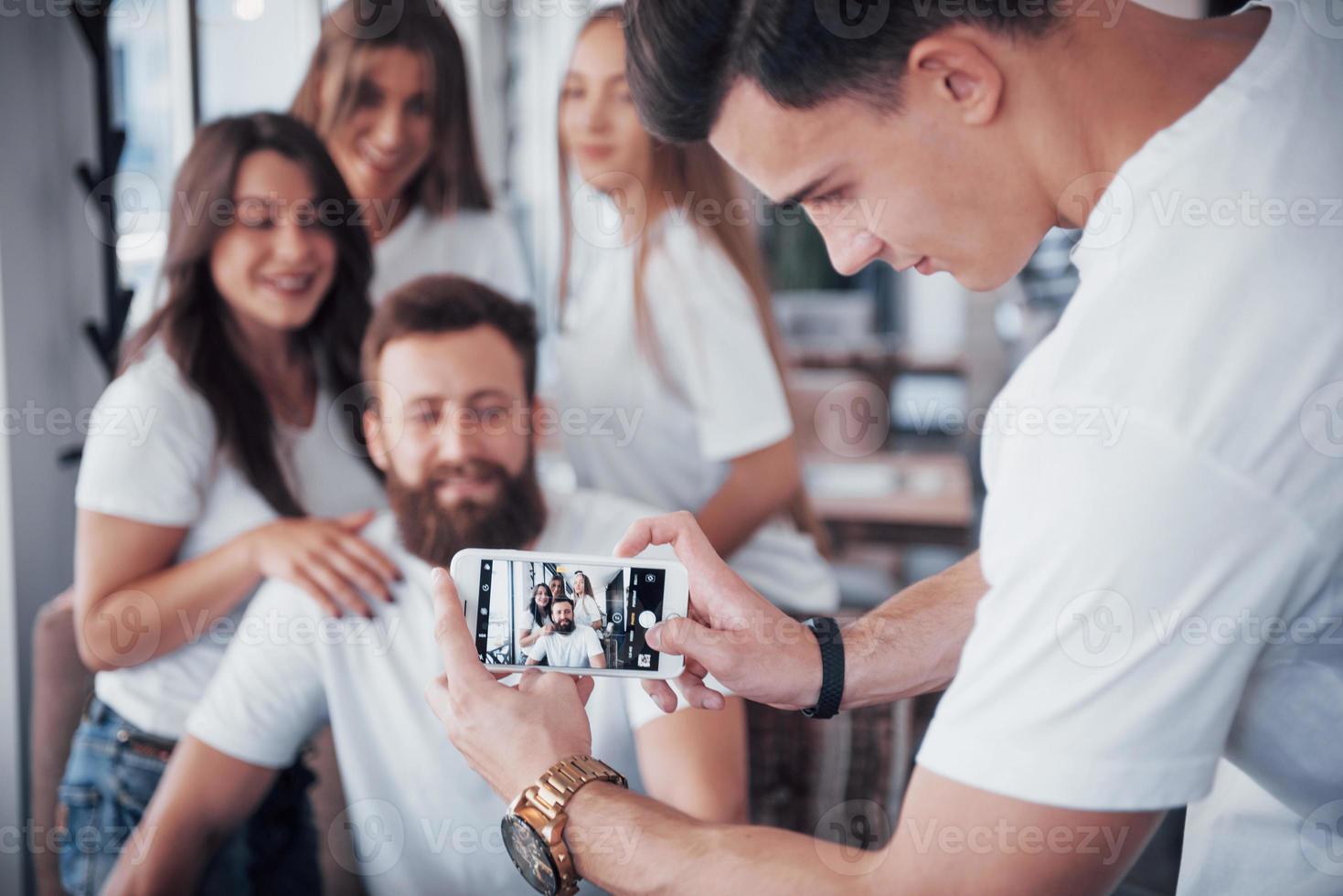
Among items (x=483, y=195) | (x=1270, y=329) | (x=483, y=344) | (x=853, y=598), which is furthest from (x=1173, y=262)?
(x=853, y=598)

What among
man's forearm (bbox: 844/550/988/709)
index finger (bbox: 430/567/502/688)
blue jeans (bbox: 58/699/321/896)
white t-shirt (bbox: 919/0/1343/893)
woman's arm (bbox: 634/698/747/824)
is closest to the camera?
white t-shirt (bbox: 919/0/1343/893)

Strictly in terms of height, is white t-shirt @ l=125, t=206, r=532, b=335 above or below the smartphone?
above

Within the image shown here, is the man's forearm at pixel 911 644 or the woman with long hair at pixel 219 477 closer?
the man's forearm at pixel 911 644

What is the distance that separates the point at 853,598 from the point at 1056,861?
182 cm

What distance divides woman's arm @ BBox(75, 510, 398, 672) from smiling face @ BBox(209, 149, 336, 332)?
30cm

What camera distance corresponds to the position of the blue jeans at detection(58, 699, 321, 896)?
1272 mm

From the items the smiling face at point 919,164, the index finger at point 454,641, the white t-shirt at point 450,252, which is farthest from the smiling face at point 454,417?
the smiling face at point 919,164

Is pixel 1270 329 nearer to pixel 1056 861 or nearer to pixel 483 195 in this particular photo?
pixel 1056 861

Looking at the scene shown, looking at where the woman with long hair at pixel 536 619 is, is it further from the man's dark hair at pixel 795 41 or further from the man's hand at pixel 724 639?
the man's dark hair at pixel 795 41

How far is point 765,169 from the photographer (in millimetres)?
788

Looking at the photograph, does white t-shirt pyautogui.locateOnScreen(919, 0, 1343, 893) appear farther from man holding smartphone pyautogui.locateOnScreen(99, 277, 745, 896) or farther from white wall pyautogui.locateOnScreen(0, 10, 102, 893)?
white wall pyautogui.locateOnScreen(0, 10, 102, 893)

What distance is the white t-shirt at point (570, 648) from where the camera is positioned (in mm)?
877

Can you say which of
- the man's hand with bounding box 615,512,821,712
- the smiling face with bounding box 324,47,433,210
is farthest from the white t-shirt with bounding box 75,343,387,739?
the man's hand with bounding box 615,512,821,712

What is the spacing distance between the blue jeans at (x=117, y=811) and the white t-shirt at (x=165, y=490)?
1.3 inches
